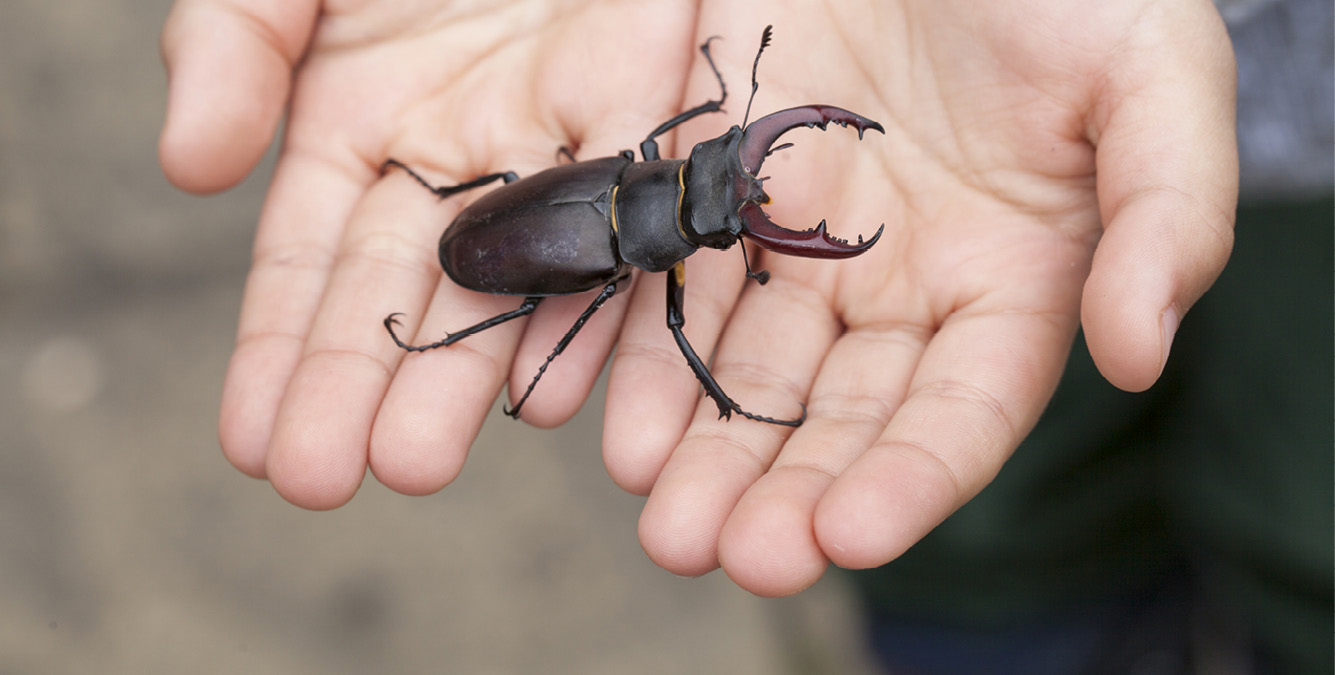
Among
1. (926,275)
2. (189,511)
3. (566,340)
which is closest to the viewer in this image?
(926,275)

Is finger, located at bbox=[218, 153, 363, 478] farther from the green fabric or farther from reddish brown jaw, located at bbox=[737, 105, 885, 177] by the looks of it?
the green fabric

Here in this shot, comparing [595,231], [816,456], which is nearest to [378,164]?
[595,231]

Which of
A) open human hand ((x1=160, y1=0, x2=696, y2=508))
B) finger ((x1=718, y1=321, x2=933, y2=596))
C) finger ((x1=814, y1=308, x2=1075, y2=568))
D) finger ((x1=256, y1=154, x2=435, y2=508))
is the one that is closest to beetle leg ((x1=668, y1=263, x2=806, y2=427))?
finger ((x1=718, y1=321, x2=933, y2=596))

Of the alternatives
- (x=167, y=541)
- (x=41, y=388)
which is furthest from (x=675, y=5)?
(x=41, y=388)

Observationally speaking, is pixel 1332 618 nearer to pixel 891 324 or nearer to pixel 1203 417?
pixel 1203 417

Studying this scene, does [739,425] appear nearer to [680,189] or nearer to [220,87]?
[680,189]
